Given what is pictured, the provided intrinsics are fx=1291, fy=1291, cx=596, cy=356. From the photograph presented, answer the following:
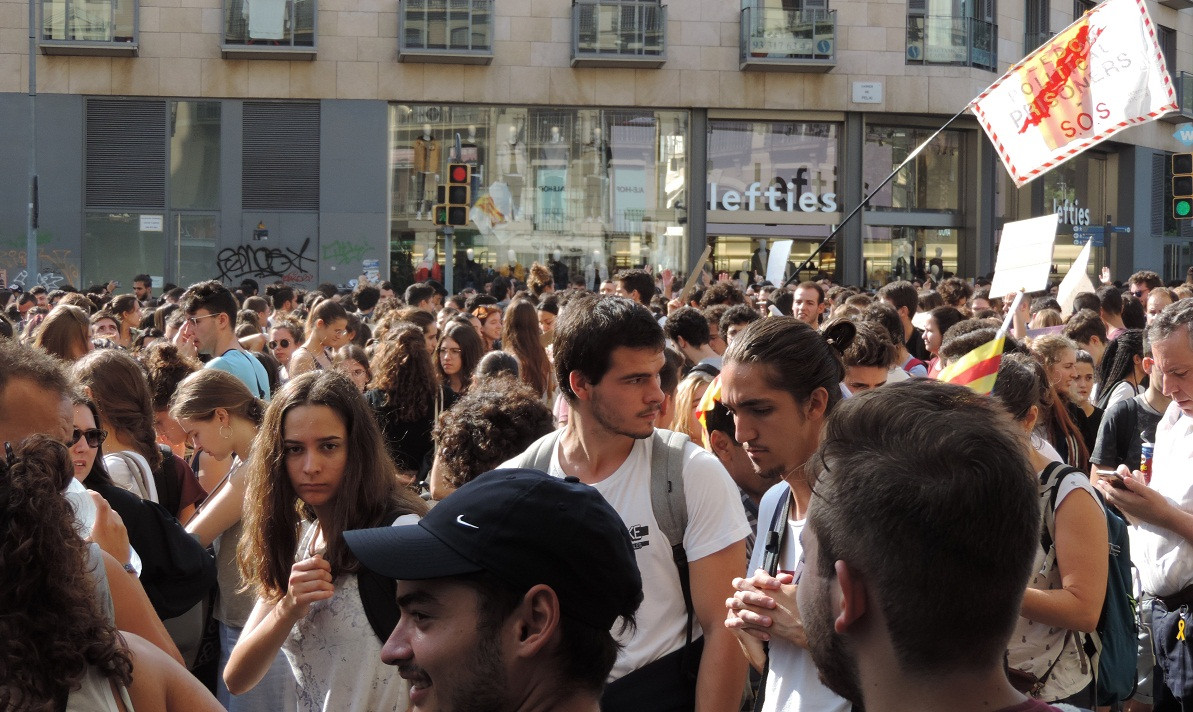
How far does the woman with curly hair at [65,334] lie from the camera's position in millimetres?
7512

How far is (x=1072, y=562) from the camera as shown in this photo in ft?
12.3

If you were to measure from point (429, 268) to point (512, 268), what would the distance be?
78.1 inches

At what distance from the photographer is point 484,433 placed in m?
4.60

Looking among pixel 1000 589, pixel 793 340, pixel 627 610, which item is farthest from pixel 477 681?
pixel 793 340

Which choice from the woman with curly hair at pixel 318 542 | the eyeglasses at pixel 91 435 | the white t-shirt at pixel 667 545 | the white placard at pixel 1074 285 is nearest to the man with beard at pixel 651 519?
the white t-shirt at pixel 667 545

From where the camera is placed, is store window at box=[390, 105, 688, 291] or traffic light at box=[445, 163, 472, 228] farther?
store window at box=[390, 105, 688, 291]

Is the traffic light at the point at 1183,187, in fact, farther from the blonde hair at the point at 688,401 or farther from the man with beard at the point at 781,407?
the man with beard at the point at 781,407

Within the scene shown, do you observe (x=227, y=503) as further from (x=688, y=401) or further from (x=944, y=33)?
(x=944, y=33)

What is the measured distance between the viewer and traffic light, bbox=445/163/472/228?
16484 millimetres

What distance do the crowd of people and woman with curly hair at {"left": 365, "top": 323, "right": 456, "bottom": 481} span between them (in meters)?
0.49

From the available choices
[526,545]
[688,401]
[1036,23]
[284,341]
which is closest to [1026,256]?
[688,401]

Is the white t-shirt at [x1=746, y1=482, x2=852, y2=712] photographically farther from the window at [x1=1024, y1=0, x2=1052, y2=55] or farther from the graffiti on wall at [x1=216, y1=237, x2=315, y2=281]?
the window at [x1=1024, y1=0, x2=1052, y2=55]

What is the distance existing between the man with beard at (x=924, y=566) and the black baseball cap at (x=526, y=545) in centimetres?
40

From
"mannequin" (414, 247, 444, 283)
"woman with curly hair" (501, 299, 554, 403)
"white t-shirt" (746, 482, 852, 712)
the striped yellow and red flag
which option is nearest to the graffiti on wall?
"mannequin" (414, 247, 444, 283)
